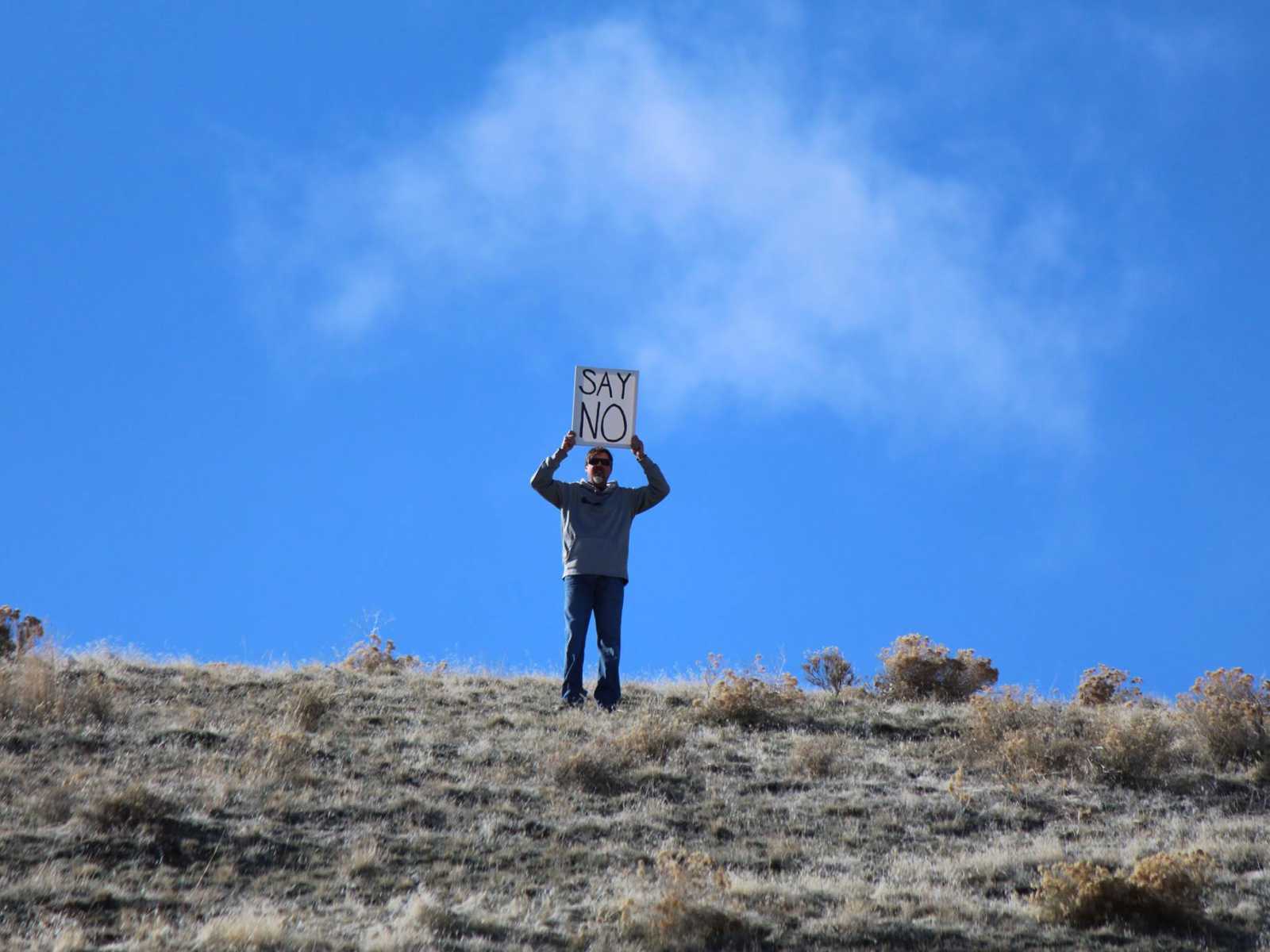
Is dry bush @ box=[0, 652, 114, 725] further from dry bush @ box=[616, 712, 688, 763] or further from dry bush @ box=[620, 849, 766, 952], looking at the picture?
dry bush @ box=[620, 849, 766, 952]

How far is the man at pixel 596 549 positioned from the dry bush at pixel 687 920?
19.4 ft

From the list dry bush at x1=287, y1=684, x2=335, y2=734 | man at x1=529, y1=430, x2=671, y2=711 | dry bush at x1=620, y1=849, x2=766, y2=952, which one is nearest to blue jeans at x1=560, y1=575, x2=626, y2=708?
man at x1=529, y1=430, x2=671, y2=711

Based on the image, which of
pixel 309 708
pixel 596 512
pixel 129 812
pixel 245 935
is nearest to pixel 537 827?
pixel 129 812

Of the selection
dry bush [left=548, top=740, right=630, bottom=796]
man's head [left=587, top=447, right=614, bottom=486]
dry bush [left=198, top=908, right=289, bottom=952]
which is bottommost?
dry bush [left=198, top=908, right=289, bottom=952]

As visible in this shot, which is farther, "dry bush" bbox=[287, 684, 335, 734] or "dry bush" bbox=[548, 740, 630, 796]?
"dry bush" bbox=[287, 684, 335, 734]

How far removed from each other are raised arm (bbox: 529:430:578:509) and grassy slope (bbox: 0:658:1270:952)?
2.12 meters

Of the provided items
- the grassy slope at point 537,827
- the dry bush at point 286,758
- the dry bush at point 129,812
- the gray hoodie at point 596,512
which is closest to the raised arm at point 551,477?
the gray hoodie at point 596,512

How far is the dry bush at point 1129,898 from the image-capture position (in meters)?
8.95

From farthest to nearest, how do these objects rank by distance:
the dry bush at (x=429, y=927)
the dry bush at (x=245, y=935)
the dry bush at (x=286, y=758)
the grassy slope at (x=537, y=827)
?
the dry bush at (x=286, y=758), the grassy slope at (x=537, y=827), the dry bush at (x=429, y=927), the dry bush at (x=245, y=935)

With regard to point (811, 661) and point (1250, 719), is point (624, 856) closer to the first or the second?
point (1250, 719)

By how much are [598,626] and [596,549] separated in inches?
31.4

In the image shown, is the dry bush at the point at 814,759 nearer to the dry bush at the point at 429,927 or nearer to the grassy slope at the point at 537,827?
the grassy slope at the point at 537,827

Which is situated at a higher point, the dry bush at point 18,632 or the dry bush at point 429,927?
the dry bush at point 18,632

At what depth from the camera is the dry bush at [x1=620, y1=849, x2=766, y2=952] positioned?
27.8 ft
